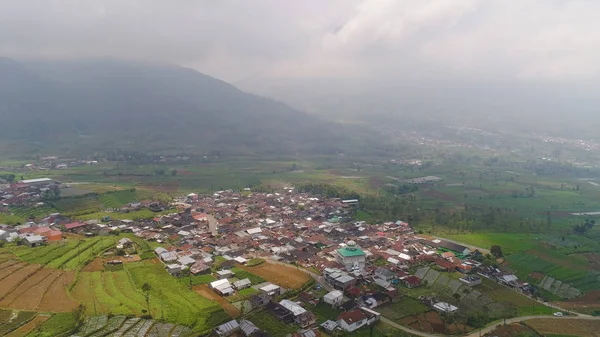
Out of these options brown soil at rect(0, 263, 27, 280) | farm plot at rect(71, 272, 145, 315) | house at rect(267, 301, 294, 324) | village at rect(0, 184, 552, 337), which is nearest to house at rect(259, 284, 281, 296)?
village at rect(0, 184, 552, 337)

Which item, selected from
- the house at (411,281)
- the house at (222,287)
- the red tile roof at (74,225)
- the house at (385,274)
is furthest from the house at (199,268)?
the red tile roof at (74,225)

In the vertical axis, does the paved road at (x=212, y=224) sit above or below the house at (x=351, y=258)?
below

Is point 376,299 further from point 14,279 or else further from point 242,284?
point 14,279

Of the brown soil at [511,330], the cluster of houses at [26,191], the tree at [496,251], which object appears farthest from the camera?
the cluster of houses at [26,191]

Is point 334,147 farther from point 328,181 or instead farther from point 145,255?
point 145,255

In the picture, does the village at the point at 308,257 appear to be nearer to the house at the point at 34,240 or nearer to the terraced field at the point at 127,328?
the house at the point at 34,240

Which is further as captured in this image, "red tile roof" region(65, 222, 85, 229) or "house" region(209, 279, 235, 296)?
"red tile roof" region(65, 222, 85, 229)

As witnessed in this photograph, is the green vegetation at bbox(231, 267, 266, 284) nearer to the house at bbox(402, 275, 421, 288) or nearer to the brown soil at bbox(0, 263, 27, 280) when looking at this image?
the house at bbox(402, 275, 421, 288)
